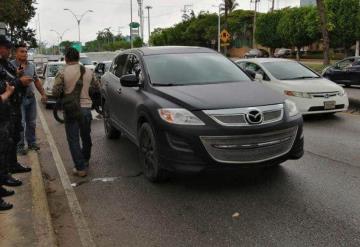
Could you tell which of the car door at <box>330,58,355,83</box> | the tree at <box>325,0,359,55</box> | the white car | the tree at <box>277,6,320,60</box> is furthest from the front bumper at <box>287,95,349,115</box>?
the tree at <box>277,6,320,60</box>

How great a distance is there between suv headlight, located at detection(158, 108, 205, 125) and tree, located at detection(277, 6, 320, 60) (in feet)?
165

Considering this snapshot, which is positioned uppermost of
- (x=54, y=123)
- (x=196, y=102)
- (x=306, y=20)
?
(x=306, y=20)

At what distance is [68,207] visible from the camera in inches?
210

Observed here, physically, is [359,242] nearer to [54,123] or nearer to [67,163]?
[67,163]

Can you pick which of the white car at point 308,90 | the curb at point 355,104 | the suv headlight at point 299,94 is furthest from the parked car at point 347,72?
the suv headlight at point 299,94

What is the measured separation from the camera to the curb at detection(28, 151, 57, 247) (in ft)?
13.9

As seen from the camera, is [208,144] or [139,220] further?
[208,144]

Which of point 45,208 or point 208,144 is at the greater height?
point 208,144

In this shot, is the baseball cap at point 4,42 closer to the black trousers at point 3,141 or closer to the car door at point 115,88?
the black trousers at point 3,141

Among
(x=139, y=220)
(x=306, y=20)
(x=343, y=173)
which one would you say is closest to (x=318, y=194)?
(x=343, y=173)

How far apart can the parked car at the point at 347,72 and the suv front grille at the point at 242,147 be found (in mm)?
14605

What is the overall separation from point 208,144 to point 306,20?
2065 inches

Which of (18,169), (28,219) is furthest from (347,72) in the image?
(28,219)

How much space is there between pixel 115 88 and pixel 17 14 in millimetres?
34677
